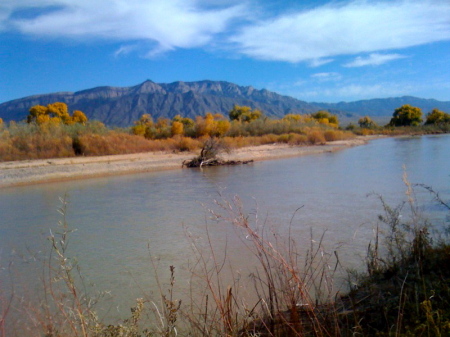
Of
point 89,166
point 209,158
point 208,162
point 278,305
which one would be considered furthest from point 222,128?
point 278,305

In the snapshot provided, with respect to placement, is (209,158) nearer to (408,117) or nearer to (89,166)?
(89,166)

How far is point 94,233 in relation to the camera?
7312 millimetres

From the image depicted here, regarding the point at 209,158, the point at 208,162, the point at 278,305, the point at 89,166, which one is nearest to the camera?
the point at 278,305

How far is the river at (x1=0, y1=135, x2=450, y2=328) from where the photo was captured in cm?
534

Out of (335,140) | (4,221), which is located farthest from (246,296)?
(335,140)

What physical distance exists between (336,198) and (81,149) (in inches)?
647

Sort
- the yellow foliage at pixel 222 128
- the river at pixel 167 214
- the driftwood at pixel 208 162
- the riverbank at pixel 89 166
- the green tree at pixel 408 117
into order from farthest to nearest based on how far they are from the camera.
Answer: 1. the green tree at pixel 408 117
2. the yellow foliage at pixel 222 128
3. the driftwood at pixel 208 162
4. the riverbank at pixel 89 166
5. the river at pixel 167 214

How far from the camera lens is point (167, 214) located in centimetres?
867

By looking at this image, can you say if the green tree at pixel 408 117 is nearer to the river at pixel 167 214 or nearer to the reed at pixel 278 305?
the river at pixel 167 214

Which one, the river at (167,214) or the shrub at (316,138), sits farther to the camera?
the shrub at (316,138)

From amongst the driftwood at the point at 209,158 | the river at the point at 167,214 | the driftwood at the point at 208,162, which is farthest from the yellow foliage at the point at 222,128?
the river at the point at 167,214

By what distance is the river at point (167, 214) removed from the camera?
5.34 metres

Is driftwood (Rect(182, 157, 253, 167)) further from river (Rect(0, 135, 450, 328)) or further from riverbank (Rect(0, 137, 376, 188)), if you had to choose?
river (Rect(0, 135, 450, 328))

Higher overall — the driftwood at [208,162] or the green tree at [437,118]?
the green tree at [437,118]
